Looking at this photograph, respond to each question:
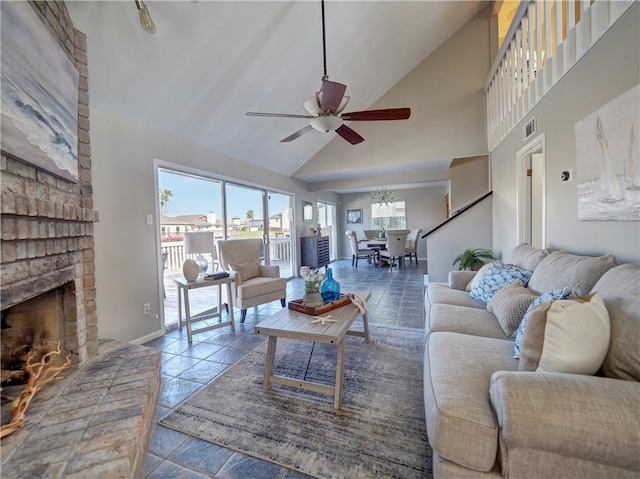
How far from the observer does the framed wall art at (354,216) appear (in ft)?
30.5

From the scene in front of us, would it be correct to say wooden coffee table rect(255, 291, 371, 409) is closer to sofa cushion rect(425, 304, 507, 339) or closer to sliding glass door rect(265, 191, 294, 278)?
sofa cushion rect(425, 304, 507, 339)

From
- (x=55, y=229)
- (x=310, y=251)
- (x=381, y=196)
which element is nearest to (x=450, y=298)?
(x=55, y=229)

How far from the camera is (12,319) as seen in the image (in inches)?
63.6

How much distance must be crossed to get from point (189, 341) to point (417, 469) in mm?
2371

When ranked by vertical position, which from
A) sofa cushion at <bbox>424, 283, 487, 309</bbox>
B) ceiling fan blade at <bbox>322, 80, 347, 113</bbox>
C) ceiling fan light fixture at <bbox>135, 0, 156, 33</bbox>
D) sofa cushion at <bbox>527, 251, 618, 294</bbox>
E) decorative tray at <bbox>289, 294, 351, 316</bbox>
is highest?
ceiling fan light fixture at <bbox>135, 0, 156, 33</bbox>

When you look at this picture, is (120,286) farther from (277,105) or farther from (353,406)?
(277,105)

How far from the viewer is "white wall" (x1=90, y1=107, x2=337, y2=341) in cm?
252

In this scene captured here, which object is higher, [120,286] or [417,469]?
[120,286]

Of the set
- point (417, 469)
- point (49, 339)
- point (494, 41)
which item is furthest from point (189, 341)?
point (494, 41)

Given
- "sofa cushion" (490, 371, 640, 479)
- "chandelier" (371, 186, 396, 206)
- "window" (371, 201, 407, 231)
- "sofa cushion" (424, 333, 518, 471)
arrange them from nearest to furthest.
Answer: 1. "sofa cushion" (490, 371, 640, 479)
2. "sofa cushion" (424, 333, 518, 471)
3. "chandelier" (371, 186, 396, 206)
4. "window" (371, 201, 407, 231)

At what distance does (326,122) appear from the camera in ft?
8.27

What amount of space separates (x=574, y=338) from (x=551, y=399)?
1.01ft

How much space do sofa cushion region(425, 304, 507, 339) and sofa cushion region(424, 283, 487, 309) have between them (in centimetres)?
18

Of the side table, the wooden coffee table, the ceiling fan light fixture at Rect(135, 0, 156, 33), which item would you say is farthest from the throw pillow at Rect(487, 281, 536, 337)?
the ceiling fan light fixture at Rect(135, 0, 156, 33)
